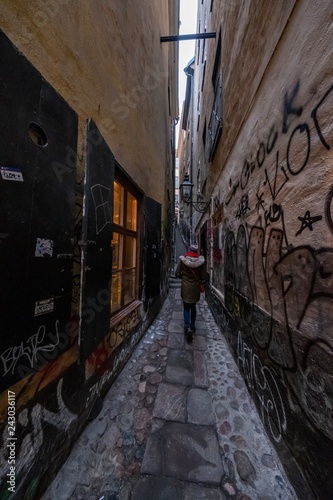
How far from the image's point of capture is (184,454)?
5.02 ft

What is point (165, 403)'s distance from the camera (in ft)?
6.66

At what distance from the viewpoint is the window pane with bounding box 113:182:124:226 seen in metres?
2.69

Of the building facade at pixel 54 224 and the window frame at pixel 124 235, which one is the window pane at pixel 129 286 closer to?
the window frame at pixel 124 235

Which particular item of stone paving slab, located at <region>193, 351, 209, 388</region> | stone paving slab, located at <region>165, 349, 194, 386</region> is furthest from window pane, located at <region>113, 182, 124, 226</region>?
stone paving slab, located at <region>193, 351, 209, 388</region>

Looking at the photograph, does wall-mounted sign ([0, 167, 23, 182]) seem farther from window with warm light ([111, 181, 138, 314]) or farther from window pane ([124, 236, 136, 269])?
window pane ([124, 236, 136, 269])

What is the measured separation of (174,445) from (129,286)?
2009 millimetres

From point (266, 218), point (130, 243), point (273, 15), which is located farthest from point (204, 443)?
point (273, 15)

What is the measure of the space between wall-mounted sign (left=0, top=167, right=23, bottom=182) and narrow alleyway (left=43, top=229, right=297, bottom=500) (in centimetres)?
200

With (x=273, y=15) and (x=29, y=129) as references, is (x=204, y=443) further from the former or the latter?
(x=273, y=15)

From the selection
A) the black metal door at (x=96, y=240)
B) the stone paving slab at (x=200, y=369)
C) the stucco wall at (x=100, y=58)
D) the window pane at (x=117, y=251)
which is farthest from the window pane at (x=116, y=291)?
the stucco wall at (x=100, y=58)

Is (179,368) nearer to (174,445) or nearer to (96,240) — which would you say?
(174,445)

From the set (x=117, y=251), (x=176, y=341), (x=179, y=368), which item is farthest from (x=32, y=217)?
(x=176, y=341)

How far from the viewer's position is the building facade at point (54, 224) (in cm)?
101

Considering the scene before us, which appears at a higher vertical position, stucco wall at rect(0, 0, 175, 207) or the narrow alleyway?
stucco wall at rect(0, 0, 175, 207)
